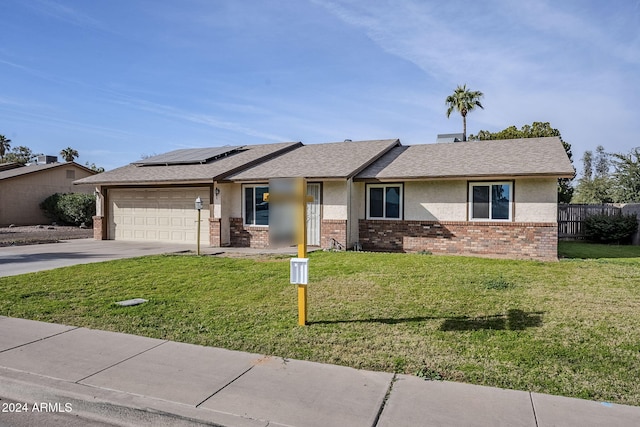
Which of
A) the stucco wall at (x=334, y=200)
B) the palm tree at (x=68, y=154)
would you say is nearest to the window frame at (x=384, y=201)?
the stucco wall at (x=334, y=200)

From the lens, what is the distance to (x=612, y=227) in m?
18.3

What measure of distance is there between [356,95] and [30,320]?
15.8 m

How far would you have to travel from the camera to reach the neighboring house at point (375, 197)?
13633 millimetres

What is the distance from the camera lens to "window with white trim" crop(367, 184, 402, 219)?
15289 mm

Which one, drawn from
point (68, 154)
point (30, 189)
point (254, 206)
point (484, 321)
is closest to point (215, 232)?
point (254, 206)

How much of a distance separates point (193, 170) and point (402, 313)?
13.3 meters

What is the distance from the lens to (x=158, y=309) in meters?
6.98

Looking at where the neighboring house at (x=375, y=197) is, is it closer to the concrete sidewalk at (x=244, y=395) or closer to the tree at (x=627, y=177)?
the concrete sidewalk at (x=244, y=395)

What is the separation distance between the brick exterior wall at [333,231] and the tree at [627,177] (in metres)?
20.2

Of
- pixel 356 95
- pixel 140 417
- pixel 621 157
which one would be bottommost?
pixel 140 417

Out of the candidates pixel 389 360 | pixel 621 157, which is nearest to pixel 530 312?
pixel 389 360

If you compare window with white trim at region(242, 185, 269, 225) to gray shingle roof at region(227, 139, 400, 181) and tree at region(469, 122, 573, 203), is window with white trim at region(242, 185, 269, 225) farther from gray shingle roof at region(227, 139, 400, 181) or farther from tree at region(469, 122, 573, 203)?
tree at region(469, 122, 573, 203)

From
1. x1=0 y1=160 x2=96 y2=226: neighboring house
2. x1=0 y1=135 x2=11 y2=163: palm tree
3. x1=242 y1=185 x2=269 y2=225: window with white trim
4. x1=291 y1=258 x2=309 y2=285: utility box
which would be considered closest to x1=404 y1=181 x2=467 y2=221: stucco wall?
x1=242 y1=185 x2=269 y2=225: window with white trim

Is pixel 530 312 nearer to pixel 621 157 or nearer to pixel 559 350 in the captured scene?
pixel 559 350
